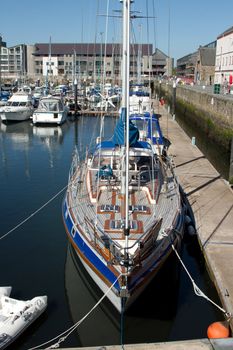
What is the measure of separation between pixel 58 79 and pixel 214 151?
8093 centimetres

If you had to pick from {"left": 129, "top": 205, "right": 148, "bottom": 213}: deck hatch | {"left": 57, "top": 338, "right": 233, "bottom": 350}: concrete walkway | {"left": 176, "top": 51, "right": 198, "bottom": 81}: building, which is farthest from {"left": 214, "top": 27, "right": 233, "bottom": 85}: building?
{"left": 57, "top": 338, "right": 233, "bottom": 350}: concrete walkway

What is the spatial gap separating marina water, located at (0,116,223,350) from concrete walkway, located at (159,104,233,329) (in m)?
0.64

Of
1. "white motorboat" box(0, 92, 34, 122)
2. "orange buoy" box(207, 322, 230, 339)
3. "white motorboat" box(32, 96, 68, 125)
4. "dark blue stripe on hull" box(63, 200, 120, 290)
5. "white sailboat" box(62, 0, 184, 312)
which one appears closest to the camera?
"orange buoy" box(207, 322, 230, 339)

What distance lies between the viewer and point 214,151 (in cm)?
2623

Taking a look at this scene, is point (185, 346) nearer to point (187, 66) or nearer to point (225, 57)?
point (225, 57)

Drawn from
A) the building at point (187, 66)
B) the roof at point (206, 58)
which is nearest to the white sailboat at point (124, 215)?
the roof at point (206, 58)

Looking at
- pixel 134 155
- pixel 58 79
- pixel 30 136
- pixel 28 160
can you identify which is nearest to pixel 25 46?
pixel 58 79

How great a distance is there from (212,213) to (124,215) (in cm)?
417

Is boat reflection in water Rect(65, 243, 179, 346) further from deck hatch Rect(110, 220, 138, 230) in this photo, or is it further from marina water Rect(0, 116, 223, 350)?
deck hatch Rect(110, 220, 138, 230)

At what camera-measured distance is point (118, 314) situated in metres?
8.95

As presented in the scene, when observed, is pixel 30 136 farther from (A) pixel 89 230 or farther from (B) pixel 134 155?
(A) pixel 89 230

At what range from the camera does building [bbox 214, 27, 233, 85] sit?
5853 centimetres

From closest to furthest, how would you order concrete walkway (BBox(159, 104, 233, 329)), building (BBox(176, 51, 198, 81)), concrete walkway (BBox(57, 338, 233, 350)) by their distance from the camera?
concrete walkway (BBox(57, 338, 233, 350))
concrete walkway (BBox(159, 104, 233, 329))
building (BBox(176, 51, 198, 81))

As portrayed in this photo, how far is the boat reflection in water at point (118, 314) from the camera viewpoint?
8.55 metres
